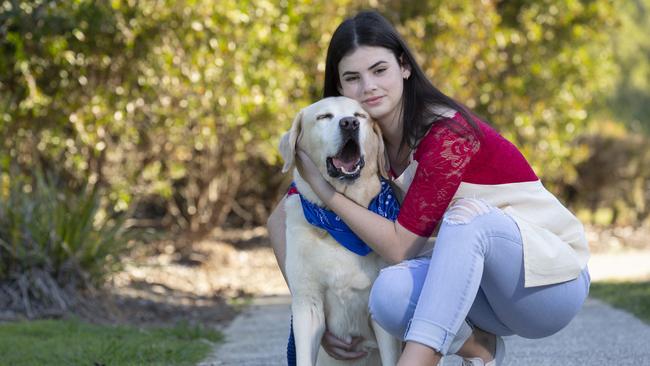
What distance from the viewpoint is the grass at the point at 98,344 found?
4176 millimetres

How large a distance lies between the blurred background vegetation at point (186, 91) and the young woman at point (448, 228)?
127 inches

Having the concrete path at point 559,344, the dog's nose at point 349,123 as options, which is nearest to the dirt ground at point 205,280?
the concrete path at point 559,344

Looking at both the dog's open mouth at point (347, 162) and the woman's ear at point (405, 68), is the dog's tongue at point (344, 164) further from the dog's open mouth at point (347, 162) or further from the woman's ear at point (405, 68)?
the woman's ear at point (405, 68)

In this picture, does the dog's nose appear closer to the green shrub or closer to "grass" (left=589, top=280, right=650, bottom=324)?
"grass" (left=589, top=280, right=650, bottom=324)

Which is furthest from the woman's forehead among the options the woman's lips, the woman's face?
the woman's lips

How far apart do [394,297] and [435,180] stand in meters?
0.43

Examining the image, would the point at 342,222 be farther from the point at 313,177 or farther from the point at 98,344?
the point at 98,344

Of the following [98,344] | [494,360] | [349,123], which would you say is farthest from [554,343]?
[98,344]

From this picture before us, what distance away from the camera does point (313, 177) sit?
3248 millimetres

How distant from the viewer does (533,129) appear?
9195 mm

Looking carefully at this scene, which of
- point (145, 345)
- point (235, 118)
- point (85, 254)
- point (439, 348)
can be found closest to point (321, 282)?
point (439, 348)

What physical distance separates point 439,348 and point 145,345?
221 cm

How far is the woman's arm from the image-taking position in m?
3.03

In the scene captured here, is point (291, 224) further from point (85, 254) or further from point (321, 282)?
point (85, 254)
